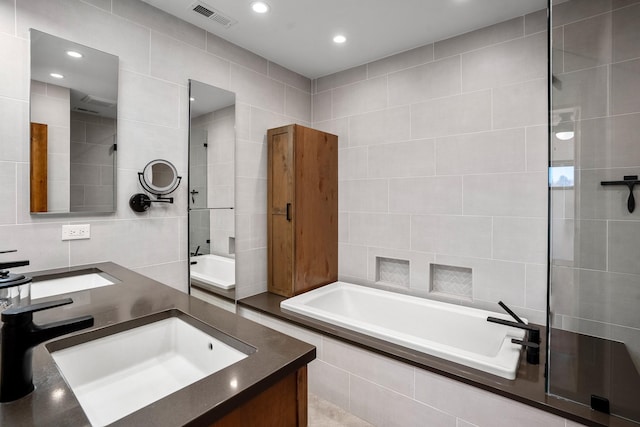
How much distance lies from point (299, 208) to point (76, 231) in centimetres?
164

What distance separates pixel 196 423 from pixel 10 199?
178 cm

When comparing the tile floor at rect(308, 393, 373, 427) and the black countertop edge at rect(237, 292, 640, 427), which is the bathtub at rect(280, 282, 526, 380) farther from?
the tile floor at rect(308, 393, 373, 427)

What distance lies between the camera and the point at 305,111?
3.52m

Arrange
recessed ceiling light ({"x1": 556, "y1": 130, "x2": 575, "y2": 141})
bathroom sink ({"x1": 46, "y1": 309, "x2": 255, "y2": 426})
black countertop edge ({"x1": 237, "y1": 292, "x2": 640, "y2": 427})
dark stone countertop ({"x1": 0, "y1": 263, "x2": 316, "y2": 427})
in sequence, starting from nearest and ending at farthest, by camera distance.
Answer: dark stone countertop ({"x1": 0, "y1": 263, "x2": 316, "y2": 427})
bathroom sink ({"x1": 46, "y1": 309, "x2": 255, "y2": 426})
black countertop edge ({"x1": 237, "y1": 292, "x2": 640, "y2": 427})
recessed ceiling light ({"x1": 556, "y1": 130, "x2": 575, "y2": 141})

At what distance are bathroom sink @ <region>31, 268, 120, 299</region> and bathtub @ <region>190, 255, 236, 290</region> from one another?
757mm

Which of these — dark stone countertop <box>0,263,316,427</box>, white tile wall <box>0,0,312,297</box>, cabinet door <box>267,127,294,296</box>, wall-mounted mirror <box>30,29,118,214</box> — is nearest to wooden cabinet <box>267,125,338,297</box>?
cabinet door <box>267,127,294,296</box>

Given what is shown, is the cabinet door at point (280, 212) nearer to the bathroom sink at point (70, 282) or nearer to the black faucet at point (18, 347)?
→ the bathroom sink at point (70, 282)

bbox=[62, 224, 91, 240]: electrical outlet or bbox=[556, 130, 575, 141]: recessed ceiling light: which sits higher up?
bbox=[556, 130, 575, 141]: recessed ceiling light

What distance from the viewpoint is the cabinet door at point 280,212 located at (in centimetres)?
290

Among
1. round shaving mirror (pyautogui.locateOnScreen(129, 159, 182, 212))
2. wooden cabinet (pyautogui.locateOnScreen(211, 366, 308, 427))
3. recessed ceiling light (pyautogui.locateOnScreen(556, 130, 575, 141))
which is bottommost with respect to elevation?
wooden cabinet (pyautogui.locateOnScreen(211, 366, 308, 427))

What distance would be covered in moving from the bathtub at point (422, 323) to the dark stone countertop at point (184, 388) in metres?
1.23

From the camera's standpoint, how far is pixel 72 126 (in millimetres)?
1841

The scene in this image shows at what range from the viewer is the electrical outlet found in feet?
6.00

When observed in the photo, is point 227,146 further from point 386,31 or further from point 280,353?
point 280,353
